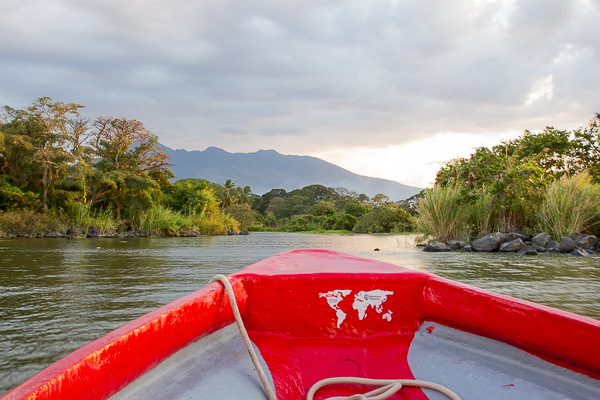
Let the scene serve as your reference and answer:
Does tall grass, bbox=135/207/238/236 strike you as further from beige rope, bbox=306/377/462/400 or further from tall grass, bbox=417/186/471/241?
beige rope, bbox=306/377/462/400

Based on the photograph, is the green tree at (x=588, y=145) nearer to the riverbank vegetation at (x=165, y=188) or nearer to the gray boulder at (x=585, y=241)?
the riverbank vegetation at (x=165, y=188)

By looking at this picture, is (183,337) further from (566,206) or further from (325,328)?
(566,206)

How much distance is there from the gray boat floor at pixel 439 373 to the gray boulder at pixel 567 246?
331 inches

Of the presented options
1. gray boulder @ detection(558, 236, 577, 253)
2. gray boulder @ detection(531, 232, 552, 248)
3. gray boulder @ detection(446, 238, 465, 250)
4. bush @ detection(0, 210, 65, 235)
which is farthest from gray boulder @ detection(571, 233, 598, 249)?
bush @ detection(0, 210, 65, 235)

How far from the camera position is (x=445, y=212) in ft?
32.4

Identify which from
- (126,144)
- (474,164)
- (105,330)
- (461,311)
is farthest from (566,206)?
(126,144)

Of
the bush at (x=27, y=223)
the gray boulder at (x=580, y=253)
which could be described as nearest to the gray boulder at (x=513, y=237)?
the gray boulder at (x=580, y=253)

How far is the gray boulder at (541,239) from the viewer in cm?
834

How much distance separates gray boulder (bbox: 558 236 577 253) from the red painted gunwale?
27.1ft

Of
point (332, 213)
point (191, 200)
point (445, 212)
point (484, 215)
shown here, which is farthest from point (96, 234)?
point (332, 213)

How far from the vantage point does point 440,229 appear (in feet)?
33.1

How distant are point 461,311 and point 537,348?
0.31 metres

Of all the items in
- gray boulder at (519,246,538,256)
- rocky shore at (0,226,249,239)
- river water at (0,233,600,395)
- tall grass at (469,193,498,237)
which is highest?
tall grass at (469,193,498,237)

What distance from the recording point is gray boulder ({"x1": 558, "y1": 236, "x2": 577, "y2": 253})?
7.95m
